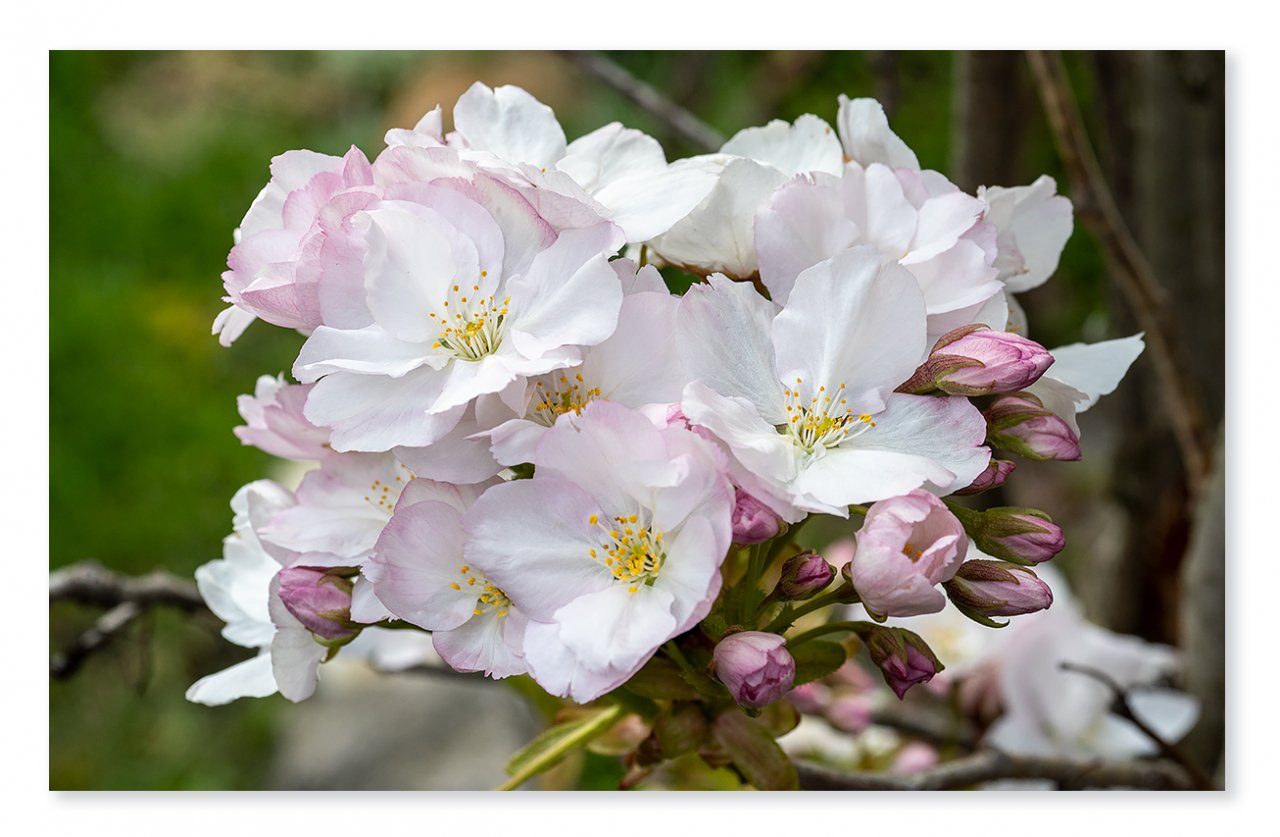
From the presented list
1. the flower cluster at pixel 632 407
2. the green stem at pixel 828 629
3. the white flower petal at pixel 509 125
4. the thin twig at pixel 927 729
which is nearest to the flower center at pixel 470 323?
the flower cluster at pixel 632 407

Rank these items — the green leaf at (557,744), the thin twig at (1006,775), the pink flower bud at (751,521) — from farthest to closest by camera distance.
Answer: the thin twig at (1006,775) → the green leaf at (557,744) → the pink flower bud at (751,521)

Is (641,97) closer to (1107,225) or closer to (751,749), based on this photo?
(1107,225)

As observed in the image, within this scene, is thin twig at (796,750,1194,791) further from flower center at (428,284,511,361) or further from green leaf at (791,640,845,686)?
flower center at (428,284,511,361)

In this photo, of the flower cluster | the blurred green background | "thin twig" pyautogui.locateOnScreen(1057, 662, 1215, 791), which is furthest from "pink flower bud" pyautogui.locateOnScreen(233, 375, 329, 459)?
the blurred green background

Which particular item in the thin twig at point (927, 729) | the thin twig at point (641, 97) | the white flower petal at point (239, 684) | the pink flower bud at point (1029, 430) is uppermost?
the thin twig at point (641, 97)

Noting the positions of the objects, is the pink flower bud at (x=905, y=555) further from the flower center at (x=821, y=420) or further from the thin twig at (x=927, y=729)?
the thin twig at (x=927, y=729)
